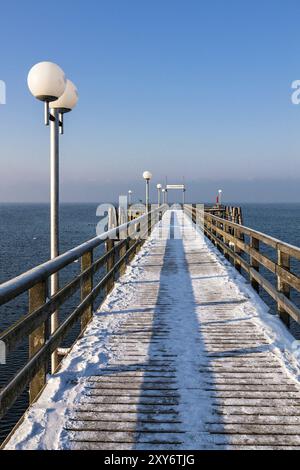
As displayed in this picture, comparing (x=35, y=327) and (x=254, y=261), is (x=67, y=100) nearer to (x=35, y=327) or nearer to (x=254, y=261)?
(x=35, y=327)

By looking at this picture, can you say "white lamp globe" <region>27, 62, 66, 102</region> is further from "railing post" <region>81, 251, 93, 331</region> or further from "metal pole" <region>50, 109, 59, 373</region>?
"railing post" <region>81, 251, 93, 331</region>

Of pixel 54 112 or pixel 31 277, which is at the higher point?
pixel 54 112

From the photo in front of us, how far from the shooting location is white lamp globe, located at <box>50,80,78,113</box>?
6773 millimetres

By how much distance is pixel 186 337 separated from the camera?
5391 mm

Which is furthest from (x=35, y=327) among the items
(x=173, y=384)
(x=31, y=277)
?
(x=173, y=384)

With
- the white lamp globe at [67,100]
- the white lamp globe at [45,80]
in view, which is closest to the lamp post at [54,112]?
the white lamp globe at [45,80]

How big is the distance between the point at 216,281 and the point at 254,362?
460 centimetres

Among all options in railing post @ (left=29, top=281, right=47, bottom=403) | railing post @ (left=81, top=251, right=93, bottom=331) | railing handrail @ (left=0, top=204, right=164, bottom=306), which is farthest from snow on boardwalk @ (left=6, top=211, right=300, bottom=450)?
railing handrail @ (left=0, top=204, right=164, bottom=306)

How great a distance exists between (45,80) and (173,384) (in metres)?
4.43

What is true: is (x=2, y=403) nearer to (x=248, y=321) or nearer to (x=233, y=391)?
(x=233, y=391)

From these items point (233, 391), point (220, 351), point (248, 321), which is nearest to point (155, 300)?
point (248, 321)

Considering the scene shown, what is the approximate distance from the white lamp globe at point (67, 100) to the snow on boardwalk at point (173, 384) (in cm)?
334

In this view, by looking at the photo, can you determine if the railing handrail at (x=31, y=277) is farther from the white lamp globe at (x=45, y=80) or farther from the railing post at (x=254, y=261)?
the railing post at (x=254, y=261)

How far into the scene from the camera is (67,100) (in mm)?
6832
